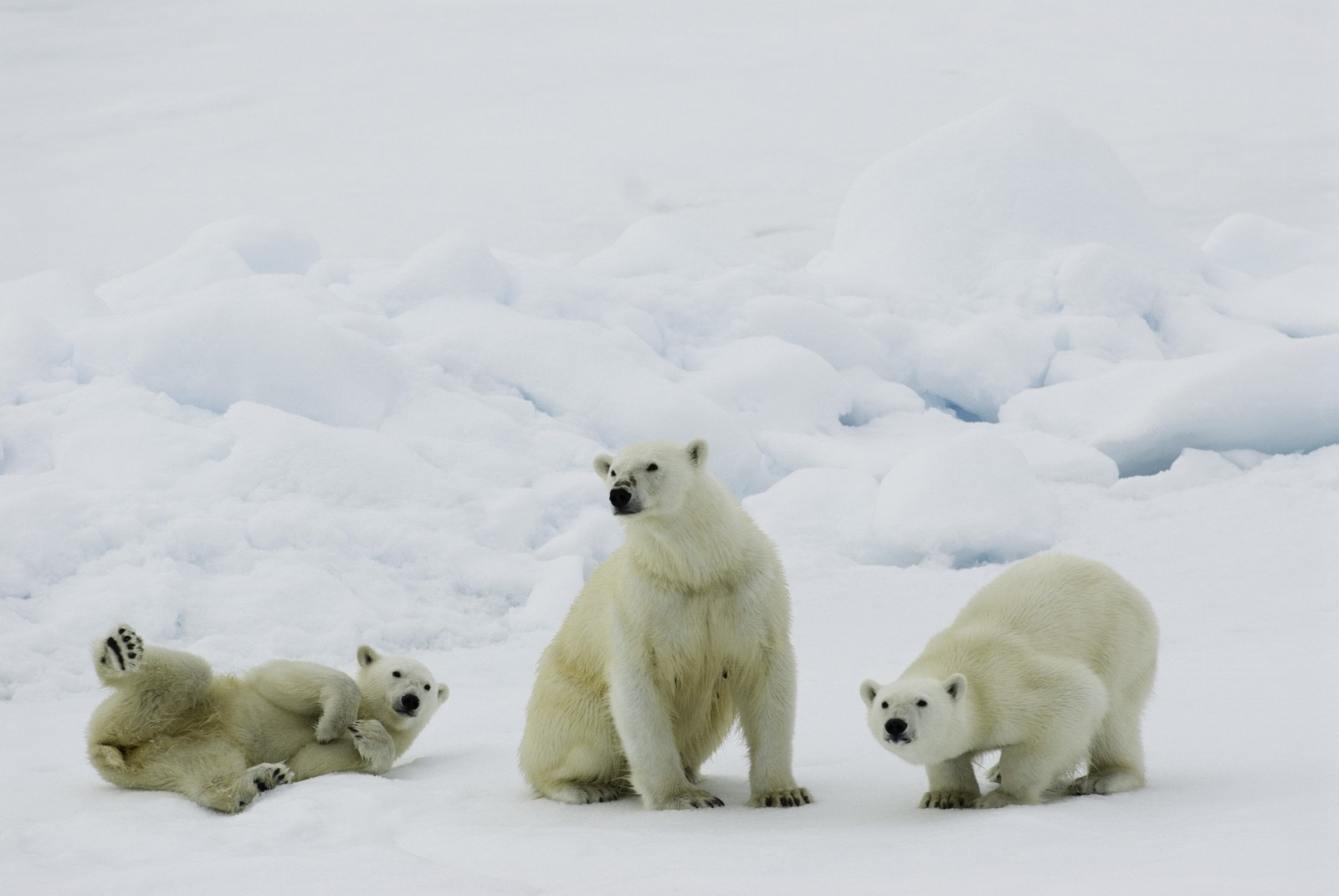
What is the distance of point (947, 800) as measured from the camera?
12.4 ft

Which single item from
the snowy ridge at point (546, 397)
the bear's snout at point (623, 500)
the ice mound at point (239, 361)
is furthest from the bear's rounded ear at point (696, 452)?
the ice mound at point (239, 361)

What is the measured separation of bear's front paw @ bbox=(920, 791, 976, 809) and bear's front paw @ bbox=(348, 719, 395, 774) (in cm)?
199

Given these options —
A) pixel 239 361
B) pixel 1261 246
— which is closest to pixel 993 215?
pixel 1261 246

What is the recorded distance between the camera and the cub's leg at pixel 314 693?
4645 mm

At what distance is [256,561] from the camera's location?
7848 millimetres

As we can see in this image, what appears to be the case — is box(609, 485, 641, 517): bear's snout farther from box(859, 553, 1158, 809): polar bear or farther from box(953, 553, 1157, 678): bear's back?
box(953, 553, 1157, 678): bear's back

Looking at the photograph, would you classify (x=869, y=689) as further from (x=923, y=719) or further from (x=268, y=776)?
(x=268, y=776)

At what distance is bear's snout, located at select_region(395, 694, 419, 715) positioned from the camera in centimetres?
483

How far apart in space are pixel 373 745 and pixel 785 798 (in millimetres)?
1621

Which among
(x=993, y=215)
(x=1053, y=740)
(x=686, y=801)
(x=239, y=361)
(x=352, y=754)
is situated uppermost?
(x=1053, y=740)

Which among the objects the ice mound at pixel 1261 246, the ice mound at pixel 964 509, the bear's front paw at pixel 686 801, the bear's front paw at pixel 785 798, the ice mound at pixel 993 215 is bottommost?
the ice mound at pixel 1261 246

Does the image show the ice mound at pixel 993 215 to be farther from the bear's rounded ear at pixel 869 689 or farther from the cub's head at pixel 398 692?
the bear's rounded ear at pixel 869 689

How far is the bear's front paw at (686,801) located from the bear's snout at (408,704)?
1.25m

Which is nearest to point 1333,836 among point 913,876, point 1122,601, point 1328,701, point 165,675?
point 913,876
